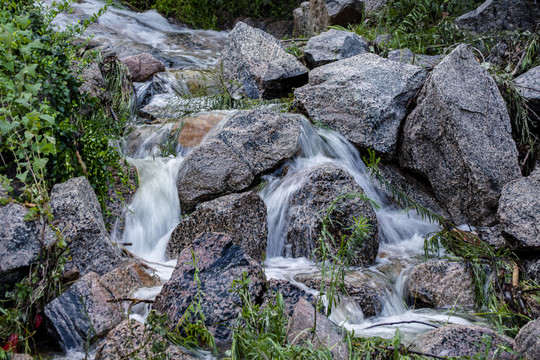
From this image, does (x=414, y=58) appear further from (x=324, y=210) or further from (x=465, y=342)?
(x=465, y=342)

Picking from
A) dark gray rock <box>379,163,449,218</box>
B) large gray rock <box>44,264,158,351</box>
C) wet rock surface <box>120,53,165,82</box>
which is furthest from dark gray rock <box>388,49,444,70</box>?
large gray rock <box>44,264,158,351</box>

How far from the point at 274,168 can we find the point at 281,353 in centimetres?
289

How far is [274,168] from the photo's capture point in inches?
191

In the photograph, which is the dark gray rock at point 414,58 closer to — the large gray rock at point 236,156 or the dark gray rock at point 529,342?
the large gray rock at point 236,156

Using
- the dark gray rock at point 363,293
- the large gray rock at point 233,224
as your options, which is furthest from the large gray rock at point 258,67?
the dark gray rock at point 363,293

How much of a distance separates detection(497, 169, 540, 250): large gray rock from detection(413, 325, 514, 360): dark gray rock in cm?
147

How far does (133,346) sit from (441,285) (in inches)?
88.5

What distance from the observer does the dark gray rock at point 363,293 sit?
3.20 meters

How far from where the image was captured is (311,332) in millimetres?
2295

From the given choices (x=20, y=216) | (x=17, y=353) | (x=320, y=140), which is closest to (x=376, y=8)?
(x=320, y=140)

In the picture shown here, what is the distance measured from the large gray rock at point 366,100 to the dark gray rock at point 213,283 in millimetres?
2676

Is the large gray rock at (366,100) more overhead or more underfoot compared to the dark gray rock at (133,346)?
more overhead

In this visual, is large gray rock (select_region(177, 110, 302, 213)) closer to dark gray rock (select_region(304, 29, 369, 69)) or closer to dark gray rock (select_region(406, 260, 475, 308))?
dark gray rock (select_region(406, 260, 475, 308))

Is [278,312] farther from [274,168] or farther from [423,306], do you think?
[274,168]
